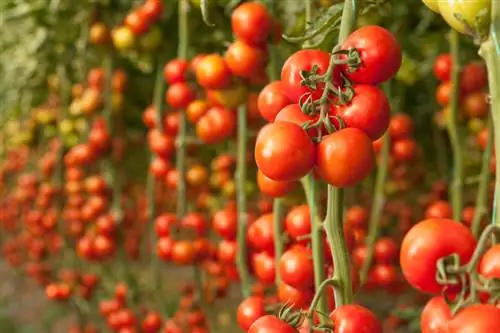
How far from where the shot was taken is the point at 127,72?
4.37ft

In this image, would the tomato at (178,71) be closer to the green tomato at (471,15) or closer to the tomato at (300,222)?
the tomato at (300,222)

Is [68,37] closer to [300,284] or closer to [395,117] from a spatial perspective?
[395,117]

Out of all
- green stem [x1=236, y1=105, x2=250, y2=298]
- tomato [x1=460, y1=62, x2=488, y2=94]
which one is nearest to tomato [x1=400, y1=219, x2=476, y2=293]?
green stem [x1=236, y1=105, x2=250, y2=298]

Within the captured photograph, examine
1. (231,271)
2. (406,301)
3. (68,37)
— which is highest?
(68,37)

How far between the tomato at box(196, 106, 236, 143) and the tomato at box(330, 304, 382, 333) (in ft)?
1.55

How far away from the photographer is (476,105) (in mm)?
848

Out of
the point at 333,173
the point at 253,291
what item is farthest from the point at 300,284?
the point at 253,291

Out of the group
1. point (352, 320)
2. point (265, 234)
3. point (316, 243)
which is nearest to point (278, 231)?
point (265, 234)

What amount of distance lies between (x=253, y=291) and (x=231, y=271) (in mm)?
73

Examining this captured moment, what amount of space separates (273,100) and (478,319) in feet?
0.77

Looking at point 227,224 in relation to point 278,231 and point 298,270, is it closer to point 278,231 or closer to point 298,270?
point 278,231

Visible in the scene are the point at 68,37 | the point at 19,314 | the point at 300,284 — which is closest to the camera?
the point at 300,284

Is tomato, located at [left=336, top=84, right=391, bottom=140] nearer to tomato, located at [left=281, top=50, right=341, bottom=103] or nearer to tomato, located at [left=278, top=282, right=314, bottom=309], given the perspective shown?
tomato, located at [left=281, top=50, right=341, bottom=103]

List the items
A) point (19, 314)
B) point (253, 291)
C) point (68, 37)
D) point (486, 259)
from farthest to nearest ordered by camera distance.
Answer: point (19, 314) → point (68, 37) → point (253, 291) → point (486, 259)
